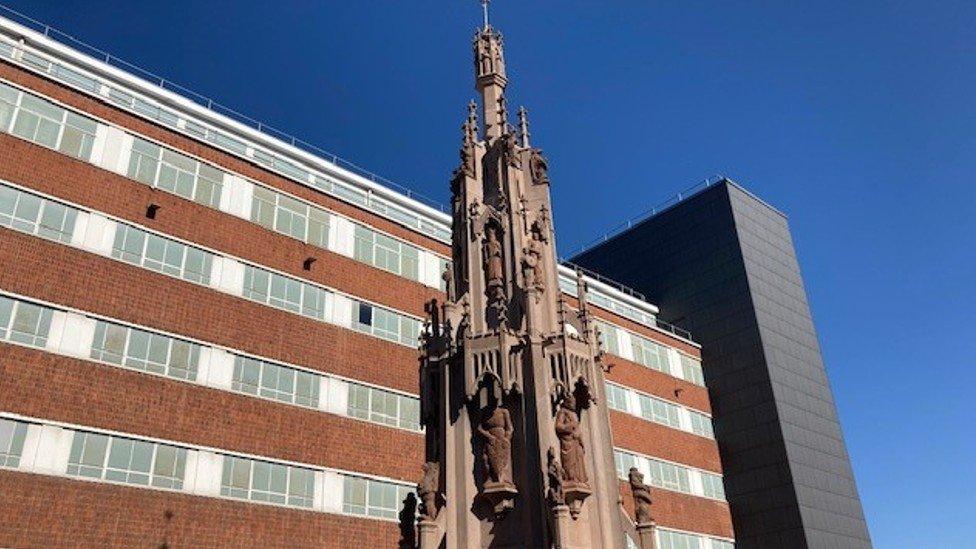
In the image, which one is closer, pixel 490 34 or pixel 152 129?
pixel 490 34

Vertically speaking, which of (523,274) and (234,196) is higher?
(234,196)

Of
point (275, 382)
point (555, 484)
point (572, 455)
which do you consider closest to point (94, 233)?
point (275, 382)

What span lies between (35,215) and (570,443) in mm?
22153

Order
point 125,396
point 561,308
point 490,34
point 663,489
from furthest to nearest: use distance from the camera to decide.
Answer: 1. point 663,489
2. point 125,396
3. point 490,34
4. point 561,308

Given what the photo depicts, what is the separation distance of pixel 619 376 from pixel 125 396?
3053cm

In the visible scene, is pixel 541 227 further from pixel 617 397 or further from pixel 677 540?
pixel 677 540

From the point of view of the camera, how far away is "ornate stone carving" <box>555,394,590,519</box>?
45.6ft

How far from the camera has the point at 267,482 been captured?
92.5ft

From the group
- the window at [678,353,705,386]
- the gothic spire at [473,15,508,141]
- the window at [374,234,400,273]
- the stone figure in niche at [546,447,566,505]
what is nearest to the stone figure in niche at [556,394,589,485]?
the stone figure in niche at [546,447,566,505]

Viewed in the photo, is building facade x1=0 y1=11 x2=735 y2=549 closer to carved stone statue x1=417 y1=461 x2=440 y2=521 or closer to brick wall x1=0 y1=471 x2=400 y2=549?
brick wall x1=0 y1=471 x2=400 y2=549

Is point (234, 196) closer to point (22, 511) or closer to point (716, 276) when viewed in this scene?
point (22, 511)

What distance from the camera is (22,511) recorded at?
881 inches

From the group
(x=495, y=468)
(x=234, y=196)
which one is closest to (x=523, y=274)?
(x=495, y=468)

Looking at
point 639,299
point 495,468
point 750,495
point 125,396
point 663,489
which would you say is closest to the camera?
point 495,468
